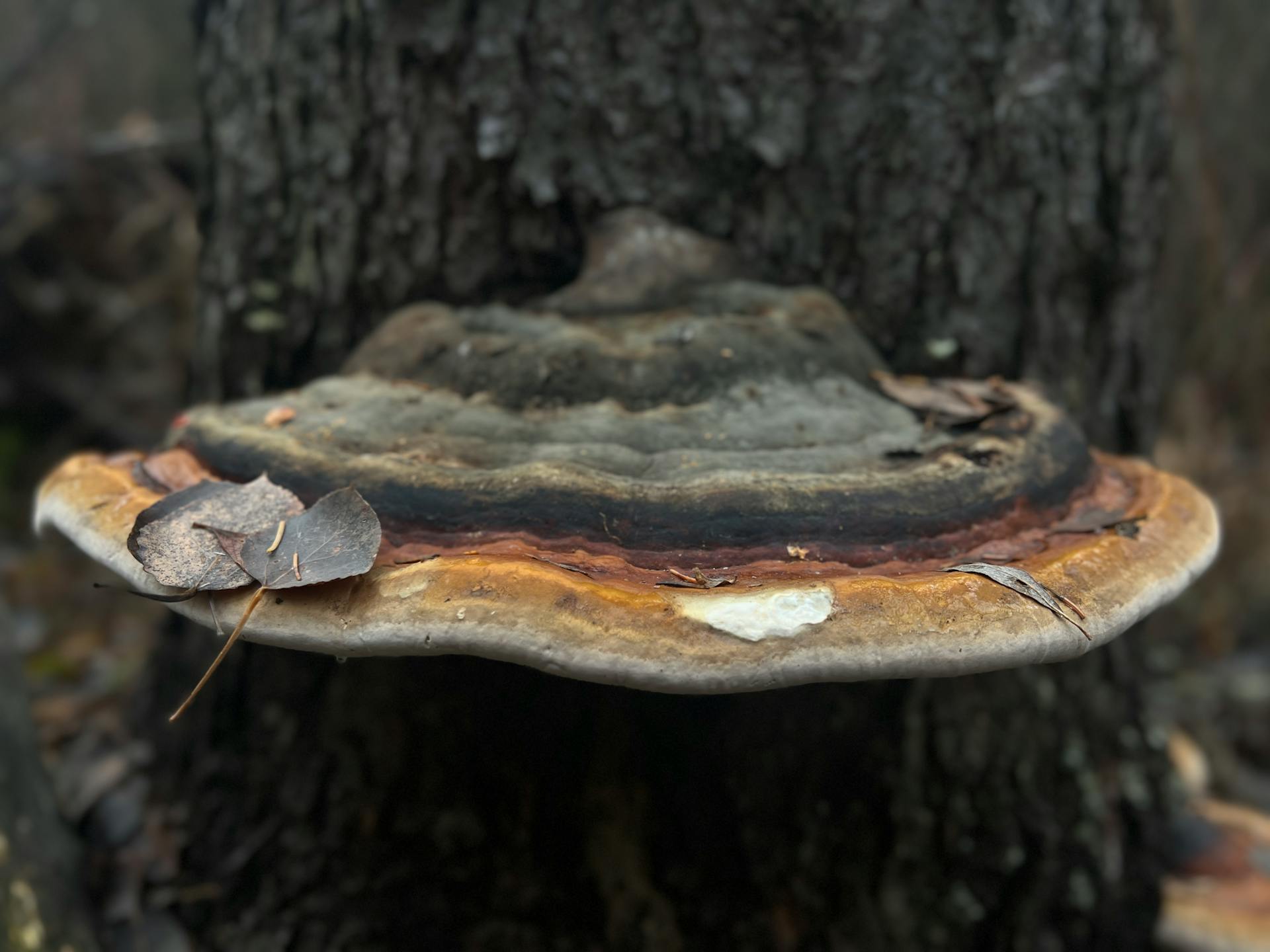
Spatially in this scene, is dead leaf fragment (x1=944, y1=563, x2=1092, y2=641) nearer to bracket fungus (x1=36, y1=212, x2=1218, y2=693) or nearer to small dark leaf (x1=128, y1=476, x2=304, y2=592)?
bracket fungus (x1=36, y1=212, x2=1218, y2=693)

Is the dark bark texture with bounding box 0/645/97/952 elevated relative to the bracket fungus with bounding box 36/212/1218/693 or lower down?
lower down

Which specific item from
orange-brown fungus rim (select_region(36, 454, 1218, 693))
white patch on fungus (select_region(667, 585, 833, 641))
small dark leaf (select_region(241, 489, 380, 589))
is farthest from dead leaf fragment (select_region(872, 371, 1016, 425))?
small dark leaf (select_region(241, 489, 380, 589))

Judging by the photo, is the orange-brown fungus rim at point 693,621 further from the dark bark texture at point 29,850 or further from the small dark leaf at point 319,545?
the dark bark texture at point 29,850

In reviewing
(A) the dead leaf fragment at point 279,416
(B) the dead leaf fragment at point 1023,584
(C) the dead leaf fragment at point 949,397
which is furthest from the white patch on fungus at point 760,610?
(A) the dead leaf fragment at point 279,416

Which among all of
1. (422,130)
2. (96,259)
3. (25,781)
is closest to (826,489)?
(422,130)

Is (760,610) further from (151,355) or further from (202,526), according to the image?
(151,355)
